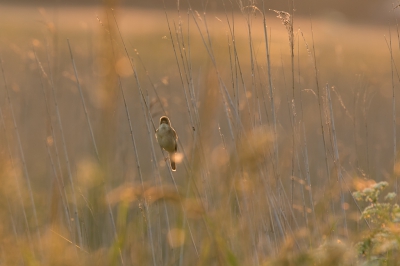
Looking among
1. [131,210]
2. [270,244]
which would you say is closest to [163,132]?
[131,210]

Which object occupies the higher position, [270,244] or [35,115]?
[35,115]

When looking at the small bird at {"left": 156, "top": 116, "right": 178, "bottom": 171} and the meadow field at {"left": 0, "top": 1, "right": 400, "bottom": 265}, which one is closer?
the meadow field at {"left": 0, "top": 1, "right": 400, "bottom": 265}

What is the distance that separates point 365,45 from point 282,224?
10282mm

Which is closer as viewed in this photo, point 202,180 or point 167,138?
point 202,180

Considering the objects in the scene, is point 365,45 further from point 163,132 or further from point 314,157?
point 163,132

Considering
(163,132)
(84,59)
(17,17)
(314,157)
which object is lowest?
(314,157)

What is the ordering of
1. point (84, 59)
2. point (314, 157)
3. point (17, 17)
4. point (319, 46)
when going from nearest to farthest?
point (314, 157)
point (84, 59)
point (319, 46)
point (17, 17)

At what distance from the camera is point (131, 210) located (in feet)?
8.65

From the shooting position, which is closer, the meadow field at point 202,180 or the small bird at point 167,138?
the meadow field at point 202,180

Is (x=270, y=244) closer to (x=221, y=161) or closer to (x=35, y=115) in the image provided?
(x=221, y=161)

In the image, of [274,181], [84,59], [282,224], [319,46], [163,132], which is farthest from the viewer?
[319,46]

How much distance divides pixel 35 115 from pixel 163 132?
289 cm

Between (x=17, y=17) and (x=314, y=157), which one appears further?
(x=17, y=17)

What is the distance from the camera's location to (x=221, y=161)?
3.07ft
